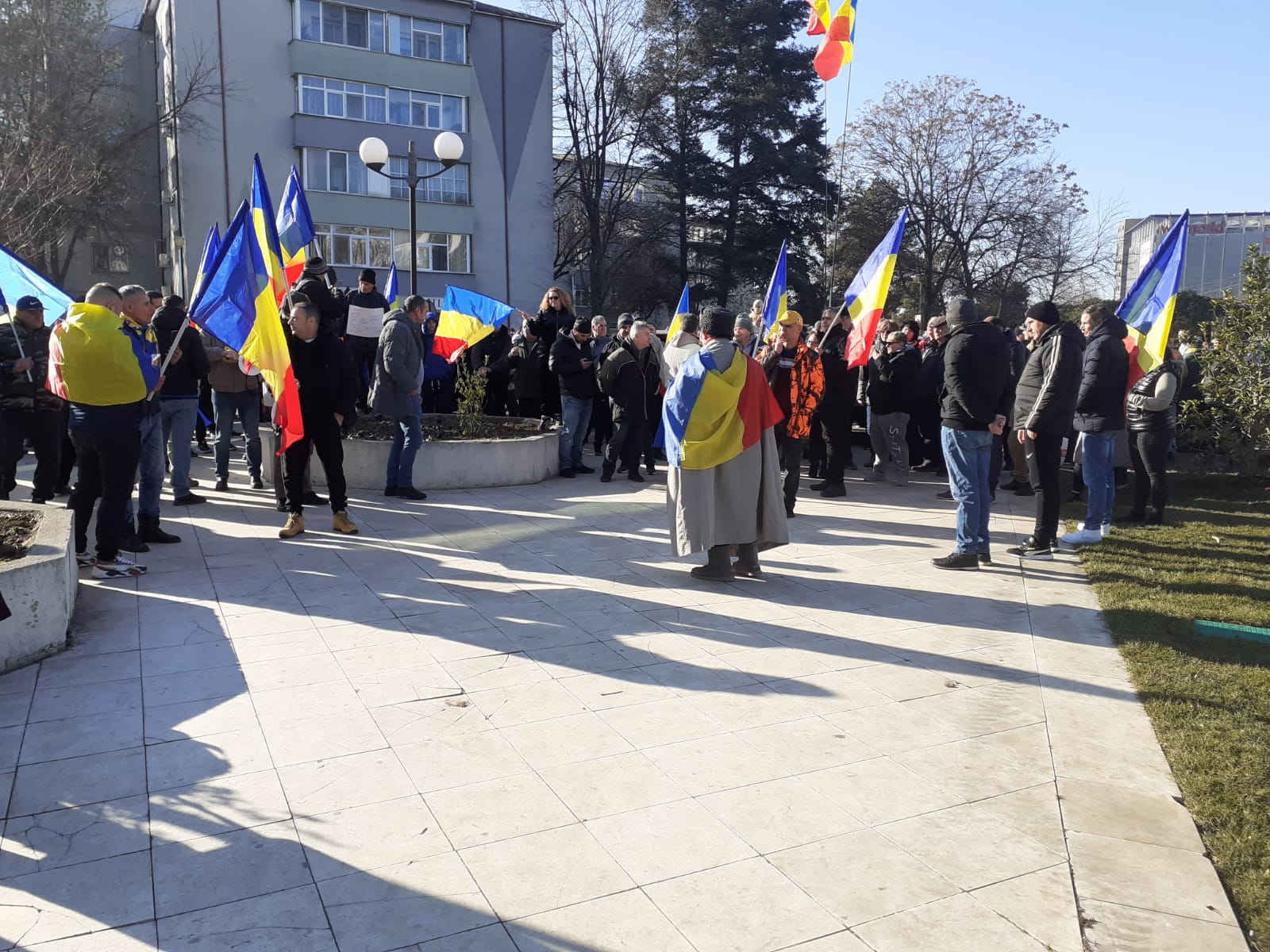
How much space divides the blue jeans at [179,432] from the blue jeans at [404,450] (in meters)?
1.90

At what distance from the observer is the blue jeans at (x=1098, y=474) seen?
8258 millimetres

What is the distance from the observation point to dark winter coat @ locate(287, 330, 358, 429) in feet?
26.6

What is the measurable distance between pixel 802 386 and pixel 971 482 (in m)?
2.59

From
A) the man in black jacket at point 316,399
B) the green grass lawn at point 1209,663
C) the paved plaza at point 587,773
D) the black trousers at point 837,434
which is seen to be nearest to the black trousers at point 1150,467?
the green grass lawn at point 1209,663

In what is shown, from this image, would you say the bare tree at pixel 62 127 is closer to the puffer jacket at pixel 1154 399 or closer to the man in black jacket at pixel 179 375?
the man in black jacket at pixel 179 375

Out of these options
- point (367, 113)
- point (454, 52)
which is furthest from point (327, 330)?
point (454, 52)

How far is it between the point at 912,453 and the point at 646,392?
4.13 metres

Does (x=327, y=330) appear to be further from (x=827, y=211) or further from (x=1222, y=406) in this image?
(x=827, y=211)

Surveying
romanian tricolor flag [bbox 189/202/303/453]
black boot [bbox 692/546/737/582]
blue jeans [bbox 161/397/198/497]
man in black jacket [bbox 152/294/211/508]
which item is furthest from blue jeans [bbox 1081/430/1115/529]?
blue jeans [bbox 161/397/198/497]

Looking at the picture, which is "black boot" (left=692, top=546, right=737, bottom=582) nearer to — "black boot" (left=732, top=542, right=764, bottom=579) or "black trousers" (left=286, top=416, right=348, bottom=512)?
"black boot" (left=732, top=542, right=764, bottom=579)

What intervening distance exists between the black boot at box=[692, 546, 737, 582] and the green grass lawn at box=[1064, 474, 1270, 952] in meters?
2.52

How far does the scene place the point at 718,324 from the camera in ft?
22.4

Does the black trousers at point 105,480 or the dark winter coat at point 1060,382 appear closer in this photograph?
the black trousers at point 105,480

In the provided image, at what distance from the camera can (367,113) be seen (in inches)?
1405
